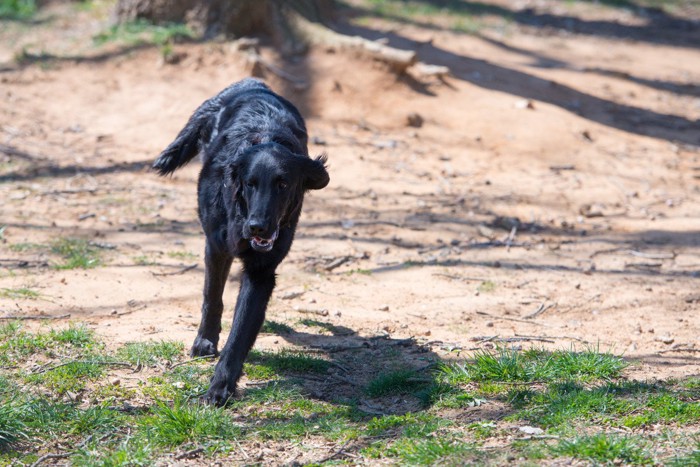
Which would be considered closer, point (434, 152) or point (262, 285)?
point (262, 285)

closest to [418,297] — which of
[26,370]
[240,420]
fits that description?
[240,420]

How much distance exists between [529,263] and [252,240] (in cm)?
370

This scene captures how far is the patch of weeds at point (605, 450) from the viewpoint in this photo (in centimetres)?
Result: 416

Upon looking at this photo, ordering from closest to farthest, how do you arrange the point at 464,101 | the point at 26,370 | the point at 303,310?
the point at 26,370, the point at 303,310, the point at 464,101

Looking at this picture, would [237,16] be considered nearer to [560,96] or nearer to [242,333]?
[560,96]

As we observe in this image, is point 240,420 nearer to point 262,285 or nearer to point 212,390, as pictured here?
point 212,390

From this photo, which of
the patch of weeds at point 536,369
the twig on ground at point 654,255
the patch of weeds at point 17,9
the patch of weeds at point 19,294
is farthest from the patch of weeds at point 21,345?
the patch of weeds at point 17,9

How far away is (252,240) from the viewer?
5000mm

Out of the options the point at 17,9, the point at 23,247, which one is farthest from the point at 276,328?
the point at 17,9

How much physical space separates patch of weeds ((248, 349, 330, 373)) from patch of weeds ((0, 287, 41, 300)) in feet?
6.33

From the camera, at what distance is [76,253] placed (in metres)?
7.46

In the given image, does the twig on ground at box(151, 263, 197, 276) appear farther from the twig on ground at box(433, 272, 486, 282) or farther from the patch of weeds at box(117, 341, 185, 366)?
the twig on ground at box(433, 272, 486, 282)

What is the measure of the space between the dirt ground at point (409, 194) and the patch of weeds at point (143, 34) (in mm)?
244

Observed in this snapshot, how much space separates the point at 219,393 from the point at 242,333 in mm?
399
